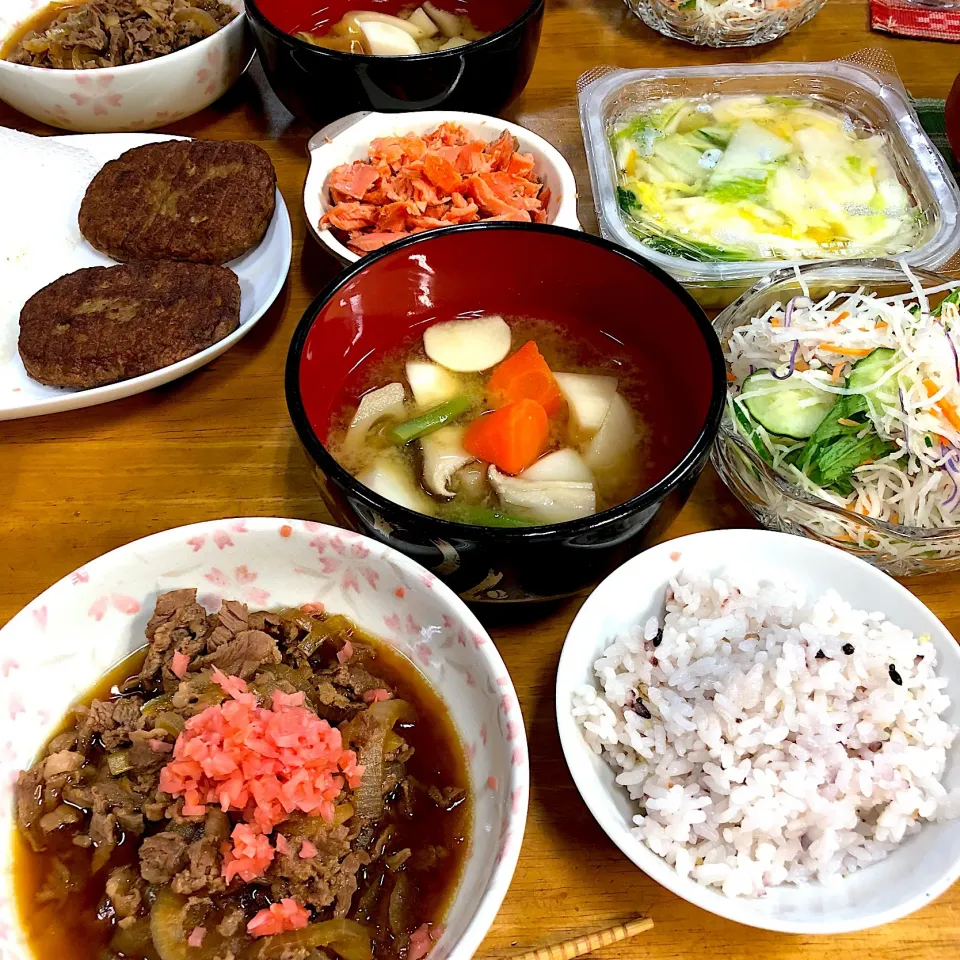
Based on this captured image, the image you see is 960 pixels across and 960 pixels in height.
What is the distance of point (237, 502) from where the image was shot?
5.37ft

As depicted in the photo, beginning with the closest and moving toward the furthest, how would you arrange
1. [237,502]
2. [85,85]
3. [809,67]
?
[237,502] < [85,85] < [809,67]

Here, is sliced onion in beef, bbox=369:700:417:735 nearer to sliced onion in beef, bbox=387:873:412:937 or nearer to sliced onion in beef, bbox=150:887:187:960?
sliced onion in beef, bbox=387:873:412:937

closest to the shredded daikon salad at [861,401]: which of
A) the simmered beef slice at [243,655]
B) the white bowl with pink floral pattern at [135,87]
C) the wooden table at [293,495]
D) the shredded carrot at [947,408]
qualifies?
the shredded carrot at [947,408]

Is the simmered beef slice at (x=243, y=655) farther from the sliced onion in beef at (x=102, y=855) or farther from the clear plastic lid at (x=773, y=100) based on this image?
the clear plastic lid at (x=773, y=100)

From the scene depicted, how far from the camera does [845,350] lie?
165 cm

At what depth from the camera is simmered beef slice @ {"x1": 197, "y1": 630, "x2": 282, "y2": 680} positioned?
4.04 ft

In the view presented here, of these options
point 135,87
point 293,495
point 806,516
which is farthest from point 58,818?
point 135,87

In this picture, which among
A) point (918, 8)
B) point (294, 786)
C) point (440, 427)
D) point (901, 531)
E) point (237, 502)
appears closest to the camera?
point (294, 786)

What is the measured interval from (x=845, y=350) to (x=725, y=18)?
4.64ft

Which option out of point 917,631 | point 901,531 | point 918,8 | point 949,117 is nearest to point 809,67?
point 949,117

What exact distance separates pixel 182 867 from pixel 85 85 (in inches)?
73.1

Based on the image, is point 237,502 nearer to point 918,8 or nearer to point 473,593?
point 473,593

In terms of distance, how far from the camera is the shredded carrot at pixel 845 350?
1644 millimetres

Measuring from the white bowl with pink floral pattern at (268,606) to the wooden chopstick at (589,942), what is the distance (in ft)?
0.51
